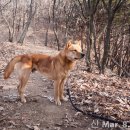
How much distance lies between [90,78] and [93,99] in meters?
2.71

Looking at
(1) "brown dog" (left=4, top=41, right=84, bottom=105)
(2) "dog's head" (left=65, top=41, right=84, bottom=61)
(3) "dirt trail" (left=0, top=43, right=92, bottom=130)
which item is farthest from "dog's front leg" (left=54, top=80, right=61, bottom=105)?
(2) "dog's head" (left=65, top=41, right=84, bottom=61)

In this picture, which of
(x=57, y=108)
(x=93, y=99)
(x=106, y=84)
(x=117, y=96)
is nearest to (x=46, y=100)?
(x=57, y=108)

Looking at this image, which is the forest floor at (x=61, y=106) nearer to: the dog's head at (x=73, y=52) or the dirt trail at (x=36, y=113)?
the dirt trail at (x=36, y=113)

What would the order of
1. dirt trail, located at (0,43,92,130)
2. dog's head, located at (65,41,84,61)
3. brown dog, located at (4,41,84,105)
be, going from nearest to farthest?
dirt trail, located at (0,43,92,130), dog's head, located at (65,41,84,61), brown dog, located at (4,41,84,105)

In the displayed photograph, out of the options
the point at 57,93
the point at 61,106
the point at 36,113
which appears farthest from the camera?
the point at 57,93

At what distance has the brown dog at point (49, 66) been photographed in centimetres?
738

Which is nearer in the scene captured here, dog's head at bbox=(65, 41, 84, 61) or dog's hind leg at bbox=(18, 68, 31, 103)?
dog's head at bbox=(65, 41, 84, 61)

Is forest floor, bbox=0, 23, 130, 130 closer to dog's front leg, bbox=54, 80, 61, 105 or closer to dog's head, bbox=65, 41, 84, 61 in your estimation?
dog's front leg, bbox=54, 80, 61, 105

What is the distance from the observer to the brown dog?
7379 mm

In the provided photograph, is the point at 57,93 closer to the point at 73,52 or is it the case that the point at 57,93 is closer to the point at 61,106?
the point at 61,106

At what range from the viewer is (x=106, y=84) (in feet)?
31.5

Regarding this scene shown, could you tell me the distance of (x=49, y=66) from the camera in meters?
7.59

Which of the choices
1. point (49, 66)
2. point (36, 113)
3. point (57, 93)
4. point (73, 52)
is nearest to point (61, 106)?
point (57, 93)

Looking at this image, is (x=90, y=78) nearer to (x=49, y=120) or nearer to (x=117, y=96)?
(x=117, y=96)
